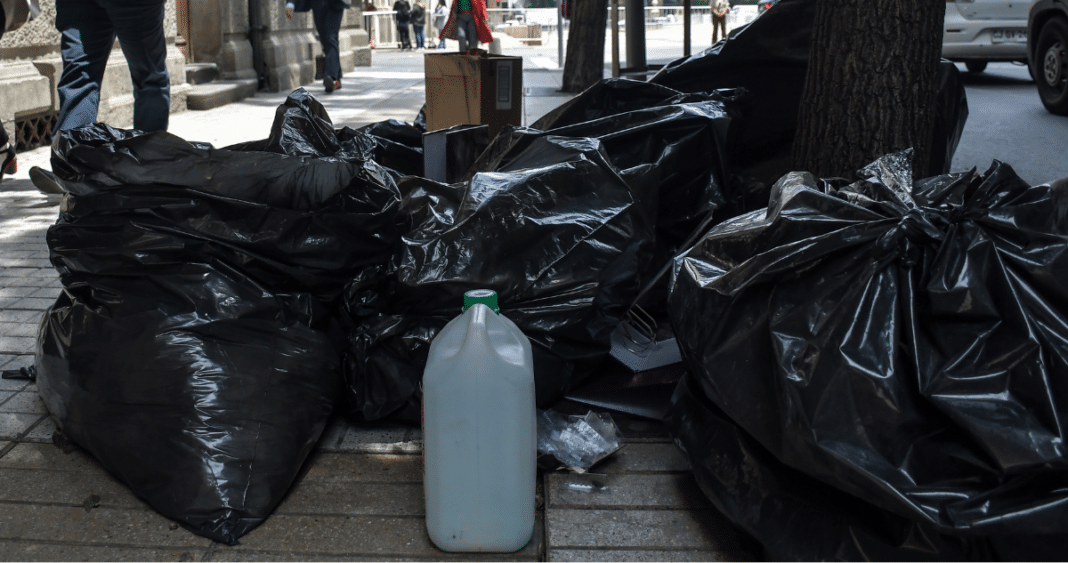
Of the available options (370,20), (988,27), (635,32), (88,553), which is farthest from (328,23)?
(370,20)

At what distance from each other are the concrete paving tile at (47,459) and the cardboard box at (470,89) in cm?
263

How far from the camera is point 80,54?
15.1ft

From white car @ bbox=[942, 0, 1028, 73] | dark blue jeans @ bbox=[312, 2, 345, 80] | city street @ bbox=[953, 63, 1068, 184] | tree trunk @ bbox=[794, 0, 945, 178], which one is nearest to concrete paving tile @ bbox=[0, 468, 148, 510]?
tree trunk @ bbox=[794, 0, 945, 178]

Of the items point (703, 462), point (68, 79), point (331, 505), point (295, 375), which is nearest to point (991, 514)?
point (703, 462)

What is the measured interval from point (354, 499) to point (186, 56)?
8.92 meters

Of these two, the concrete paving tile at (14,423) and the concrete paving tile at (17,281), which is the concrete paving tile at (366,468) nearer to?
the concrete paving tile at (14,423)

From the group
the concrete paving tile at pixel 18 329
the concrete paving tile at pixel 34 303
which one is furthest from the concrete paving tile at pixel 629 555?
the concrete paving tile at pixel 34 303

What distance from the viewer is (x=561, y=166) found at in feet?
8.17

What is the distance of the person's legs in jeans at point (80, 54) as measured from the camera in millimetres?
4535

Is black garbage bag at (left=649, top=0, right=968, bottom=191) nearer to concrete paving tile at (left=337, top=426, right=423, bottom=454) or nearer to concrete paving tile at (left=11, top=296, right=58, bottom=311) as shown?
concrete paving tile at (left=337, top=426, right=423, bottom=454)

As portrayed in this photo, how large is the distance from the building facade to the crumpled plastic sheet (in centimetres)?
499

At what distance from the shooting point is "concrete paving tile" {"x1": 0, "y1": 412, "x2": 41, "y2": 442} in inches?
91.4

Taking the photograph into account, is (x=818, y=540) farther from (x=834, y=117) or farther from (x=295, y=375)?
(x=834, y=117)

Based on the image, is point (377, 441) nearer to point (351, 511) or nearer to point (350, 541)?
point (351, 511)
